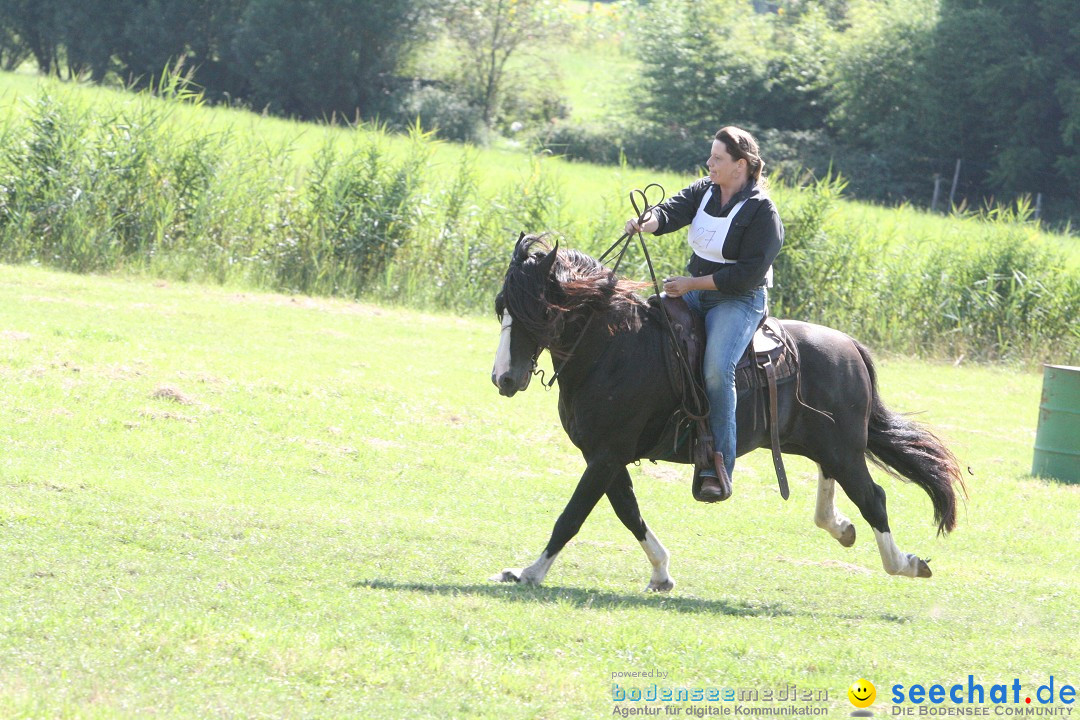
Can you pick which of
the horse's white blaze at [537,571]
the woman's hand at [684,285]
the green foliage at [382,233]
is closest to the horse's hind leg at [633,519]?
the horse's white blaze at [537,571]

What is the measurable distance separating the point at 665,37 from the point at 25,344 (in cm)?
3915

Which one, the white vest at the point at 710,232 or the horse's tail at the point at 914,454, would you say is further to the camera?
the horse's tail at the point at 914,454

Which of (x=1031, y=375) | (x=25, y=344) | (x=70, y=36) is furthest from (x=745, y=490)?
(x=70, y=36)

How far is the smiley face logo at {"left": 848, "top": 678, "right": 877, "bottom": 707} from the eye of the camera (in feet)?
18.3

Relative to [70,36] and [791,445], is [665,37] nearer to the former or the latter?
[70,36]

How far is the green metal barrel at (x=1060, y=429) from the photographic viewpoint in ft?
43.2

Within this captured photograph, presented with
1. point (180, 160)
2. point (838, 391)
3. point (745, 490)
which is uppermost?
point (180, 160)

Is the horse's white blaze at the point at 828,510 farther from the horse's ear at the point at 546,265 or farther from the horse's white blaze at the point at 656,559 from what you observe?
the horse's ear at the point at 546,265

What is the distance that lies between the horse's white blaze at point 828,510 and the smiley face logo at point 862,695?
2.86 meters

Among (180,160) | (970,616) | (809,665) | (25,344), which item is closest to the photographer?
(809,665)

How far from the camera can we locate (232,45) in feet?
157

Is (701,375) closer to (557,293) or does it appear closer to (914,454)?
(557,293)

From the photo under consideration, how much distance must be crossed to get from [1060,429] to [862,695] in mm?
8681

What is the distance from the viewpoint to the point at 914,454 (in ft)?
28.0
